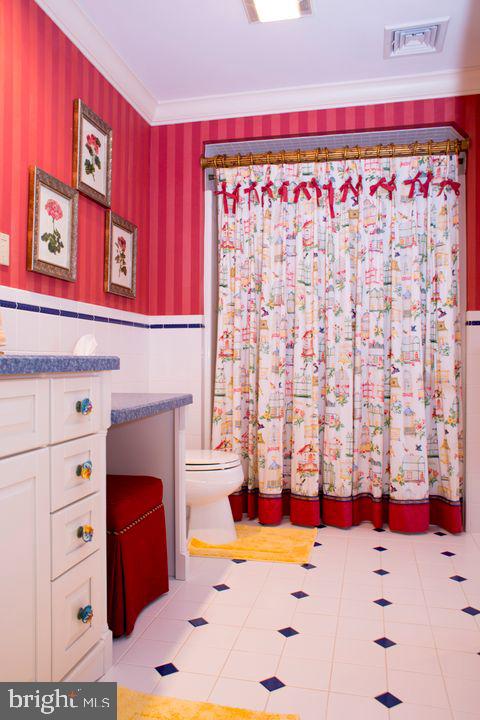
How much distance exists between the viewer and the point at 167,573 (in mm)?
2332

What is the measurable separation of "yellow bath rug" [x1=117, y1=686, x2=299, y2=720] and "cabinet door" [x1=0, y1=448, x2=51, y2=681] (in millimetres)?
334

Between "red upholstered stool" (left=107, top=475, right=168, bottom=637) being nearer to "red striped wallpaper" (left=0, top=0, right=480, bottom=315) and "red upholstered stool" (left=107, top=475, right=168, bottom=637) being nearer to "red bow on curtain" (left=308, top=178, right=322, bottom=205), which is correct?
"red striped wallpaper" (left=0, top=0, right=480, bottom=315)

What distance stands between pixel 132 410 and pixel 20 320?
0.79 m

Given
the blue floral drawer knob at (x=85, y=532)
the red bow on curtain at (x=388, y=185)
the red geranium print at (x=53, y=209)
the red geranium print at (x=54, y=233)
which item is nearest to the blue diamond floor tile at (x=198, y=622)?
the blue floral drawer knob at (x=85, y=532)

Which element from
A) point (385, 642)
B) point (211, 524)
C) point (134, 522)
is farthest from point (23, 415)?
point (211, 524)

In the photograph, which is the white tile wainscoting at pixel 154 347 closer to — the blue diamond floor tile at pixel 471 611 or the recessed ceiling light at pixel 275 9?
the blue diamond floor tile at pixel 471 611

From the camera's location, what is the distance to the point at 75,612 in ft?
4.92

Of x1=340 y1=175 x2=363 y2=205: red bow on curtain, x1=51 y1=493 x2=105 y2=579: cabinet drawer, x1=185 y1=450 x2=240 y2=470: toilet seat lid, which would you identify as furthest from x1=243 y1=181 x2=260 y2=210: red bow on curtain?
x1=51 y1=493 x2=105 y2=579: cabinet drawer

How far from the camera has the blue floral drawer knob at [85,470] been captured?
1501 mm

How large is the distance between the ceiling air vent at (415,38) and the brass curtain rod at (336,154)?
497mm

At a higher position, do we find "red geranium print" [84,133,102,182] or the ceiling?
the ceiling

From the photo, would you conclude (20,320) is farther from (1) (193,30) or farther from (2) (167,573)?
(1) (193,30)

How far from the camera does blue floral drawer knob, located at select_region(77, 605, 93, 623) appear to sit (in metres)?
1.51

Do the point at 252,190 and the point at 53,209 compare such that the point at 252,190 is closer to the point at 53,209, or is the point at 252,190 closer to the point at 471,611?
the point at 53,209
